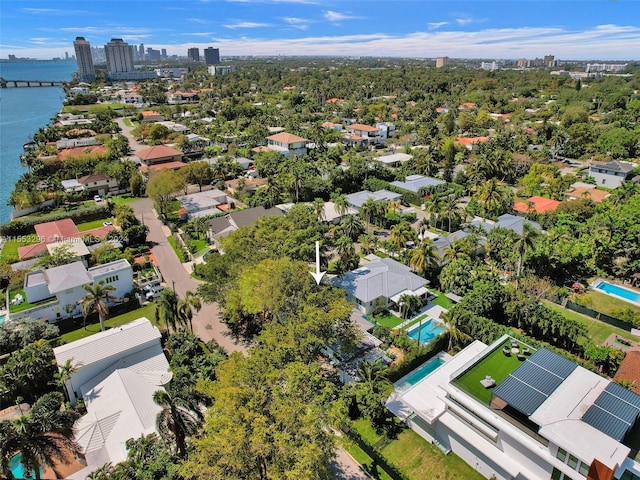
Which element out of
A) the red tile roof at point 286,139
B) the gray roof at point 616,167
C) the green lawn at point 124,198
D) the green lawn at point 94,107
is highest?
the green lawn at point 94,107

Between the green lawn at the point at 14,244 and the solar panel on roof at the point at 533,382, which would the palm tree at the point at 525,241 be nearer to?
the solar panel on roof at the point at 533,382

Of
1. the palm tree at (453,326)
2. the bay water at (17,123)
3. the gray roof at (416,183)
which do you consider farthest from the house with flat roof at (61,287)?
the gray roof at (416,183)

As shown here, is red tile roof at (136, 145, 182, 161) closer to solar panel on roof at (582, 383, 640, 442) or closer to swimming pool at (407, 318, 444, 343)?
swimming pool at (407, 318, 444, 343)

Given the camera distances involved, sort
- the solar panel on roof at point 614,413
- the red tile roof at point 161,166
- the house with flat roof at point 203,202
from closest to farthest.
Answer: the solar panel on roof at point 614,413
the house with flat roof at point 203,202
the red tile roof at point 161,166

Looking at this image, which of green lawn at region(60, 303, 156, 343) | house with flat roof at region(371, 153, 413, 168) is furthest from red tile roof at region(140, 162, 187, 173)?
green lawn at region(60, 303, 156, 343)

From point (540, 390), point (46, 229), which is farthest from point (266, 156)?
point (540, 390)

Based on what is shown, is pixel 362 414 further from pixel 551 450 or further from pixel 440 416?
pixel 551 450

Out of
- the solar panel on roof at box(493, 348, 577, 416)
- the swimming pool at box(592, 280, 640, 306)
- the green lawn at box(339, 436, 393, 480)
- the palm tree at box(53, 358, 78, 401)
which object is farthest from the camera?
the swimming pool at box(592, 280, 640, 306)
